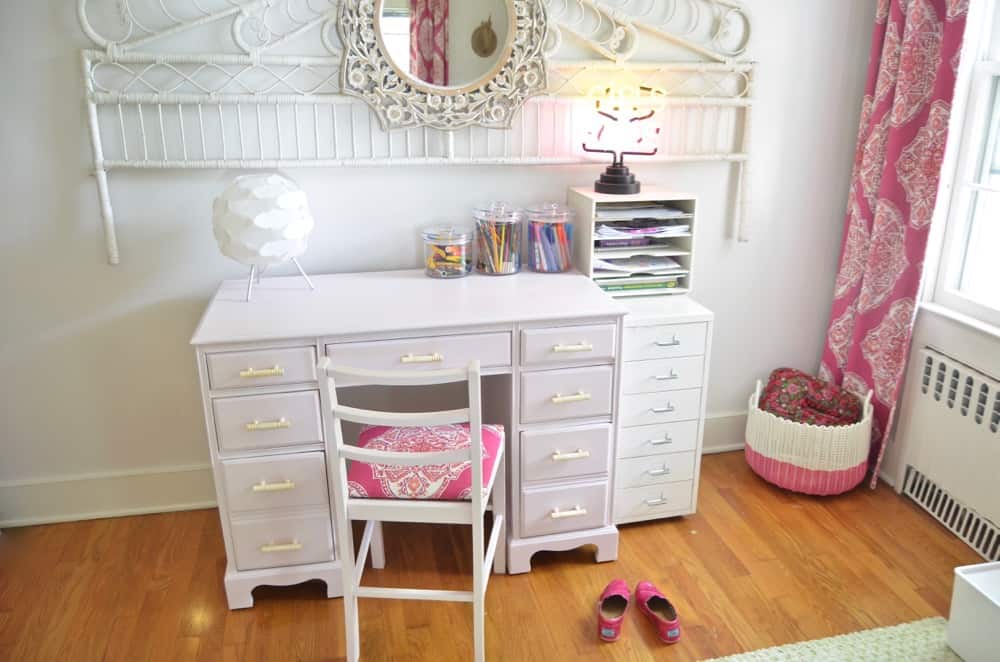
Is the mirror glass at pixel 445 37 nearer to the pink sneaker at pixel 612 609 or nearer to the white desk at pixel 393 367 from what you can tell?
the white desk at pixel 393 367

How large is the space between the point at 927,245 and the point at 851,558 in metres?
1.03

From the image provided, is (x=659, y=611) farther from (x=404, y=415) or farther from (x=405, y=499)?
(x=404, y=415)

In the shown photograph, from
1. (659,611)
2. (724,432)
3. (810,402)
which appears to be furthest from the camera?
(724,432)

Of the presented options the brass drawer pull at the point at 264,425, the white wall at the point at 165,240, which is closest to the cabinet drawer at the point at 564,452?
the brass drawer pull at the point at 264,425

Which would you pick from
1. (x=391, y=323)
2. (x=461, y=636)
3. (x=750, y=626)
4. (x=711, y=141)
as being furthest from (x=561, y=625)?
(x=711, y=141)

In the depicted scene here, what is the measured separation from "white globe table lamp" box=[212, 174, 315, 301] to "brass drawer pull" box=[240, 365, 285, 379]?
0.34 metres

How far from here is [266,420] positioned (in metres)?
2.07

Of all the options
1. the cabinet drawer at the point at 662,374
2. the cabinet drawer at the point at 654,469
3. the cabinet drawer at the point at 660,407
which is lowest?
the cabinet drawer at the point at 654,469

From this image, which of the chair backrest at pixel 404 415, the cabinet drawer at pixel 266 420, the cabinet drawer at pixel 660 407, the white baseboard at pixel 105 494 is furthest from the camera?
the white baseboard at pixel 105 494

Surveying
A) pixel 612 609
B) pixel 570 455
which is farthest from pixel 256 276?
pixel 612 609

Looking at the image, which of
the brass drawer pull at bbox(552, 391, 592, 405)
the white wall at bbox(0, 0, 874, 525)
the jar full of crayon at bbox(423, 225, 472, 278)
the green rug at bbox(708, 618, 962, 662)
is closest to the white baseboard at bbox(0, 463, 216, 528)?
the white wall at bbox(0, 0, 874, 525)

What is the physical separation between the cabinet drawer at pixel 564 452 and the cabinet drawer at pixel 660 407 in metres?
0.19

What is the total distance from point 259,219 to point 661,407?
133 cm

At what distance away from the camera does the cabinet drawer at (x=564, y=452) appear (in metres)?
2.26
